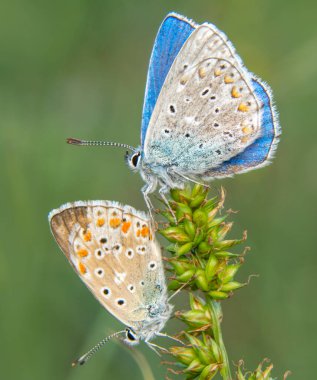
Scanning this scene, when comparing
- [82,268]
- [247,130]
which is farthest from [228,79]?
[82,268]

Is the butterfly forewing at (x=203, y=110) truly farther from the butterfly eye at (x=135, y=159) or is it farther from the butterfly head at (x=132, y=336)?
the butterfly head at (x=132, y=336)

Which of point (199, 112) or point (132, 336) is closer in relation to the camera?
point (132, 336)

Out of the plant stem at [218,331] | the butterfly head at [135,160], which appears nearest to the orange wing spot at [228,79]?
the butterfly head at [135,160]

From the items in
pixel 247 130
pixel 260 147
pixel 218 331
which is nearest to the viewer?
pixel 218 331

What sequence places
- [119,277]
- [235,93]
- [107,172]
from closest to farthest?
[119,277] < [235,93] < [107,172]

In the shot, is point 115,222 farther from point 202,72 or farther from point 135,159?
point 202,72

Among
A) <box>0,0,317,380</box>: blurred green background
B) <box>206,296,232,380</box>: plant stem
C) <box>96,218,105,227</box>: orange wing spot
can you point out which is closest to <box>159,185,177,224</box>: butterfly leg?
<box>96,218,105,227</box>: orange wing spot

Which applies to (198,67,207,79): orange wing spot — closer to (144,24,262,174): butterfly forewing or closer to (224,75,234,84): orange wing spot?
(144,24,262,174): butterfly forewing
